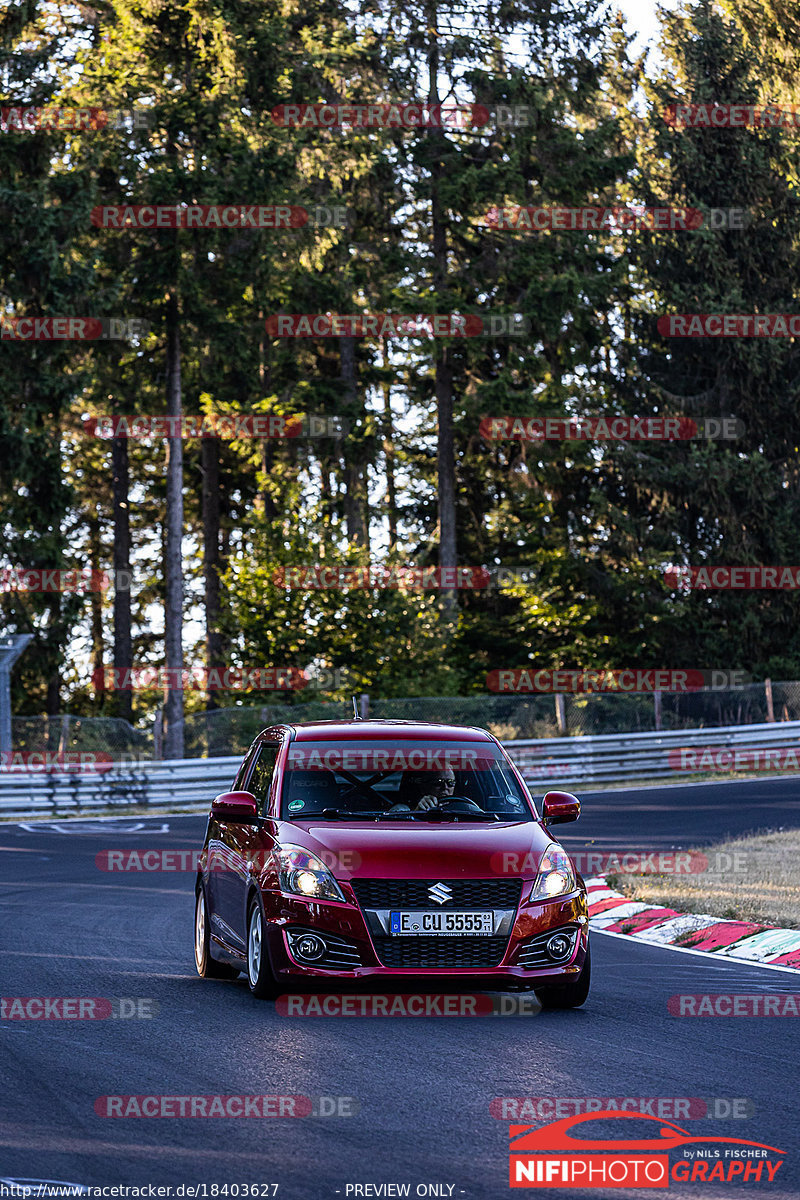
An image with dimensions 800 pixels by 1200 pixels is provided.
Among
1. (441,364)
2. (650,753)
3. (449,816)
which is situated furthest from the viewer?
(441,364)

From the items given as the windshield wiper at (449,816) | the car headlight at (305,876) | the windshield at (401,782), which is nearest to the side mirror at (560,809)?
the windshield at (401,782)

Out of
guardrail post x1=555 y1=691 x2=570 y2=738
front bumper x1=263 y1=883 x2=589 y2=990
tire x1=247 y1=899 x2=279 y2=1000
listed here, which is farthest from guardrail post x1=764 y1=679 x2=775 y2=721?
front bumper x1=263 y1=883 x2=589 y2=990

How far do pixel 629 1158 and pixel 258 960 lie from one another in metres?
4.06

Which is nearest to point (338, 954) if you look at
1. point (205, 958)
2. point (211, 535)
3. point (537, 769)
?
point (205, 958)

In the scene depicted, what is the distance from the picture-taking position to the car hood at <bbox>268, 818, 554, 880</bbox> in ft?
30.1

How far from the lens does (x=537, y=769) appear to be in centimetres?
3278

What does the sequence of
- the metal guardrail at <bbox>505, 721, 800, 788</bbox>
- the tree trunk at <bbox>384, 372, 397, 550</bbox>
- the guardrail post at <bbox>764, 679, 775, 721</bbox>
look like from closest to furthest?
1. the metal guardrail at <bbox>505, 721, 800, 788</bbox>
2. the guardrail post at <bbox>764, 679, 775, 721</bbox>
3. the tree trunk at <bbox>384, 372, 397, 550</bbox>

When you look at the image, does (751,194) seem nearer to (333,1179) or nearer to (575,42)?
(575,42)

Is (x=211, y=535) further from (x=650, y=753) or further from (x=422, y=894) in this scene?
(x=422, y=894)

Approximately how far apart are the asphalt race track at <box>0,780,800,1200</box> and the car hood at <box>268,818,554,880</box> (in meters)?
0.82

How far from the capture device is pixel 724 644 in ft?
153

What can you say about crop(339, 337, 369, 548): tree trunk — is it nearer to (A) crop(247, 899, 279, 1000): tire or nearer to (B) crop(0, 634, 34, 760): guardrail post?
(B) crop(0, 634, 34, 760): guardrail post

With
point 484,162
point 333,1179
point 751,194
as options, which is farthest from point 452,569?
point 333,1179

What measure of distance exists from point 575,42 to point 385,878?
41.9m
